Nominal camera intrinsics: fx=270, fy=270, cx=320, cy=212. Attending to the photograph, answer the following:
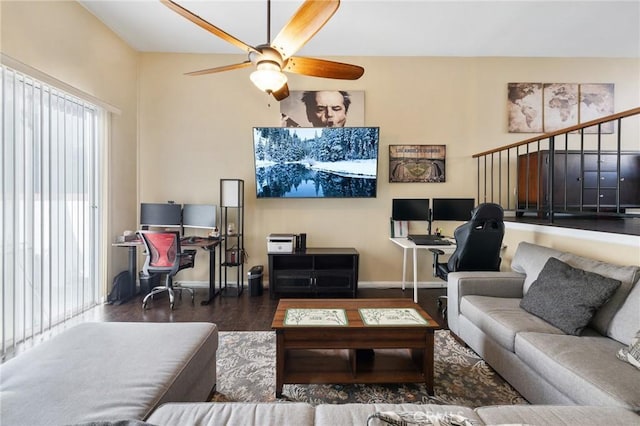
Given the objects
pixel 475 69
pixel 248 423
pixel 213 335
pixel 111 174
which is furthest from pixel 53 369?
pixel 475 69

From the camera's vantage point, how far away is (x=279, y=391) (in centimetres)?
169

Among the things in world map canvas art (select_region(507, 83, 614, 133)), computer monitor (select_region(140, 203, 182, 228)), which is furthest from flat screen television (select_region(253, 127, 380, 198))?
world map canvas art (select_region(507, 83, 614, 133))

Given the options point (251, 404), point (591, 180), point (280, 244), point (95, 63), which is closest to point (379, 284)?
point (280, 244)

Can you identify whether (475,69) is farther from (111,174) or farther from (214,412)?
(111,174)

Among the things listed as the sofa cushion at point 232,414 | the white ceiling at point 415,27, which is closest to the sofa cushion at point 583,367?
the sofa cushion at point 232,414

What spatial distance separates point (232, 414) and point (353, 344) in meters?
0.87

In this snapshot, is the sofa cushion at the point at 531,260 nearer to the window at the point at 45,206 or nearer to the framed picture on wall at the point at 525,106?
the framed picture on wall at the point at 525,106

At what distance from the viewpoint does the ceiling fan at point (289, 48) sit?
5.19ft

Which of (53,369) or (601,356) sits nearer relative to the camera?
(53,369)

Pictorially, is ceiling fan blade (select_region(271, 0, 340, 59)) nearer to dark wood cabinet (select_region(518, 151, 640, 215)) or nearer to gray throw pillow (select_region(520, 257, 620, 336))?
gray throw pillow (select_region(520, 257, 620, 336))

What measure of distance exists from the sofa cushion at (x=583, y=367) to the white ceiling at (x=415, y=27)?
326 centimetres

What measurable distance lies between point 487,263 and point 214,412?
2708 mm

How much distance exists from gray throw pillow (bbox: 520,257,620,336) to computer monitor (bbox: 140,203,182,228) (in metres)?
3.88

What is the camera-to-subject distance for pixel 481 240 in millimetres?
2639
